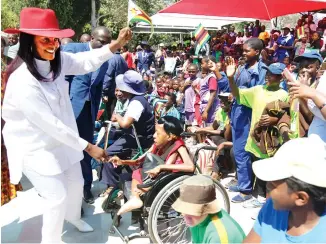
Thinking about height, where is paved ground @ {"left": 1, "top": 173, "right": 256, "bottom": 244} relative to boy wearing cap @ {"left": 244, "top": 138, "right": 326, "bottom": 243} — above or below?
below

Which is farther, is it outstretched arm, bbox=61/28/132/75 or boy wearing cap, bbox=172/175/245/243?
outstretched arm, bbox=61/28/132/75

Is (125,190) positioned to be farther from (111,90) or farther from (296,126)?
(111,90)

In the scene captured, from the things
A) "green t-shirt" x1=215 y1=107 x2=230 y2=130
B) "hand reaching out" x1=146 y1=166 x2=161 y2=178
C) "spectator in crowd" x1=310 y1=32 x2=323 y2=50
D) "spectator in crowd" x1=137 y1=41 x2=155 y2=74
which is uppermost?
"hand reaching out" x1=146 y1=166 x2=161 y2=178

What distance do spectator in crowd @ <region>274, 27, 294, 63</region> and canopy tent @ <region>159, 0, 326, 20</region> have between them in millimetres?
1129

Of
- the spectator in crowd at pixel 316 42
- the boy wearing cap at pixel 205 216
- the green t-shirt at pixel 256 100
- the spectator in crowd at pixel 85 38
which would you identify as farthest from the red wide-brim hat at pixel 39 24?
the spectator in crowd at pixel 316 42

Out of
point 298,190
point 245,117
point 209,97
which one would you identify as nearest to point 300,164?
point 298,190

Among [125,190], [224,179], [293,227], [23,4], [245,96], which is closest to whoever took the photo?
[293,227]

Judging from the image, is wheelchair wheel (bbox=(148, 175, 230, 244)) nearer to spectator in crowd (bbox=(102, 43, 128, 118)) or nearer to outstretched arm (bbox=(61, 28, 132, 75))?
outstretched arm (bbox=(61, 28, 132, 75))

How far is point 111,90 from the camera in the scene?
214 inches

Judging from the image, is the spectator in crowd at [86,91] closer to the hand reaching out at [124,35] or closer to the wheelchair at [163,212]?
the hand reaching out at [124,35]

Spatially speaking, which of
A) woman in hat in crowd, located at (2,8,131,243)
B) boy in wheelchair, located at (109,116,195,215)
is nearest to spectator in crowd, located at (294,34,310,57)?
boy in wheelchair, located at (109,116,195,215)

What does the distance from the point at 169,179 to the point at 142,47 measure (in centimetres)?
1346

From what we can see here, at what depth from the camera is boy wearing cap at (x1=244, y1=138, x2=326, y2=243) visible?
163cm

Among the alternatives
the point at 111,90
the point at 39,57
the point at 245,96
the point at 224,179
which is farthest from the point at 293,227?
the point at 111,90
